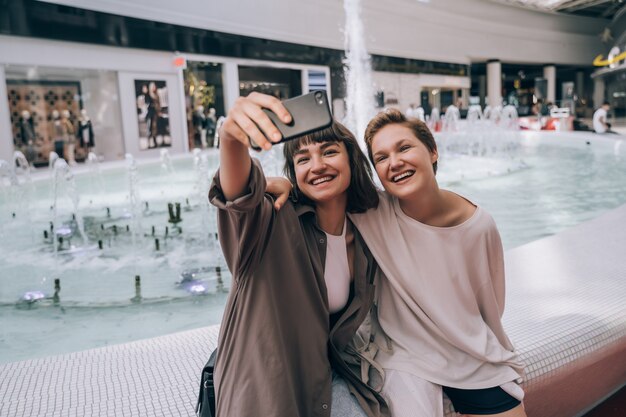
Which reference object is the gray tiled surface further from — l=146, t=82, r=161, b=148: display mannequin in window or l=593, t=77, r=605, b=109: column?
l=593, t=77, r=605, b=109: column

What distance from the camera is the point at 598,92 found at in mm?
42344

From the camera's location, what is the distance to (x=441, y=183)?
369 inches

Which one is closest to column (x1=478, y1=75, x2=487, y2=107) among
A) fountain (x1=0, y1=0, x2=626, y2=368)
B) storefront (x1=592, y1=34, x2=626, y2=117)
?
storefront (x1=592, y1=34, x2=626, y2=117)

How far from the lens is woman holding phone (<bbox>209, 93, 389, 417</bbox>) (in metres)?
1.21

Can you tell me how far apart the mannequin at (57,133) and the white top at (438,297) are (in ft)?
50.9

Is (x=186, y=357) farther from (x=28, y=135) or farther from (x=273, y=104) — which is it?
(x=28, y=135)

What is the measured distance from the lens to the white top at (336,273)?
4.91 ft

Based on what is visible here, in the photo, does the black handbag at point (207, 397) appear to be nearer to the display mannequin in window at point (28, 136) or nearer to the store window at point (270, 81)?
the display mannequin in window at point (28, 136)

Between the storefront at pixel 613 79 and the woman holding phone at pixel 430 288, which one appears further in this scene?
the storefront at pixel 613 79

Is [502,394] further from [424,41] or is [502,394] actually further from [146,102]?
[424,41]

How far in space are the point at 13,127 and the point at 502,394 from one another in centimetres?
1494

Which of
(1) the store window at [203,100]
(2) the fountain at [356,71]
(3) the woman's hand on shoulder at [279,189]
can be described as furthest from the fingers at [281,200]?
(2) the fountain at [356,71]

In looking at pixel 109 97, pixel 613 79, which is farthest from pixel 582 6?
pixel 109 97

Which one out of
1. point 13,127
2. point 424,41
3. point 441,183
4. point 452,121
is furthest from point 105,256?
point 424,41
